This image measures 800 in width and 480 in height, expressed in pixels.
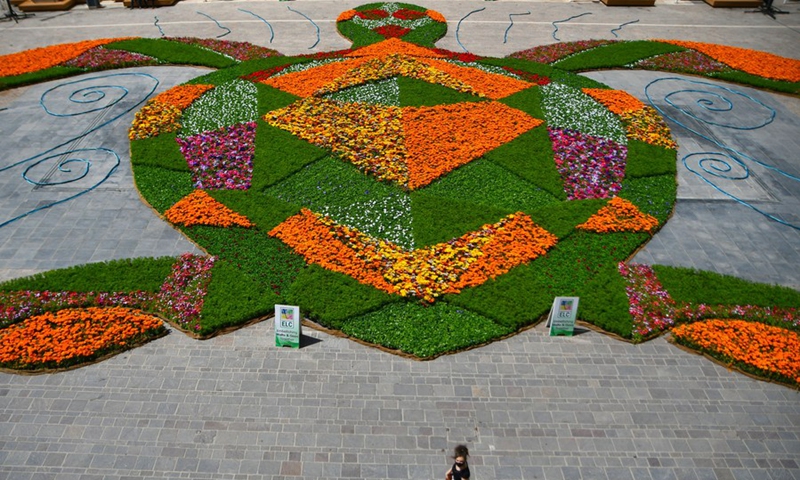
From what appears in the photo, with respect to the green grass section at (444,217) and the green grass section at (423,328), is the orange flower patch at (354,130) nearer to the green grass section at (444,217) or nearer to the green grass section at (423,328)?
the green grass section at (444,217)

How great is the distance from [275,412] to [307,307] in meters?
2.80

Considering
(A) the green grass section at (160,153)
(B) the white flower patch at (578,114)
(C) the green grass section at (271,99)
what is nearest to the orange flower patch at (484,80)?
(B) the white flower patch at (578,114)

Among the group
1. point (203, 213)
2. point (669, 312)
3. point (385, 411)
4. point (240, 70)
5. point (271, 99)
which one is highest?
point (240, 70)

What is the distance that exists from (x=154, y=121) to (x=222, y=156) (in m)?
3.96

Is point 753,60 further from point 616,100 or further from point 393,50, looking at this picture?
point 393,50

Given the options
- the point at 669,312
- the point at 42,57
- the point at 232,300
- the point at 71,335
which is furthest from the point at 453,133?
the point at 42,57

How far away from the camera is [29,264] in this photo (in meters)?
15.2

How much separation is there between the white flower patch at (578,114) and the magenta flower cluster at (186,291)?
13305mm

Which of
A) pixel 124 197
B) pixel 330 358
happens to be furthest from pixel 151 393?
pixel 124 197

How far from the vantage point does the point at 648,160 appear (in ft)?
64.5

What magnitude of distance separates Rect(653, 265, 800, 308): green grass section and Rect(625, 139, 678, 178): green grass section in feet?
15.6

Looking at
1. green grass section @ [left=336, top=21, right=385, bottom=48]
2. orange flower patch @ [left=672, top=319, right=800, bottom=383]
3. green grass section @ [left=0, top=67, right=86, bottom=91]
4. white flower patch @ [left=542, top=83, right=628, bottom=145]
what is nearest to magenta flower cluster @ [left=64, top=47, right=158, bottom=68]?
green grass section @ [left=0, top=67, right=86, bottom=91]

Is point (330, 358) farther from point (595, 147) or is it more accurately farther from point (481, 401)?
point (595, 147)

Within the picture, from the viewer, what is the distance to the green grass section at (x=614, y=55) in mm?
26453
